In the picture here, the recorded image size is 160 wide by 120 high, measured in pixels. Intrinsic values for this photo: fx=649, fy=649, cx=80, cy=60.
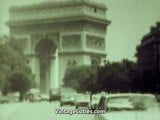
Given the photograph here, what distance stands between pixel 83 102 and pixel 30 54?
42cm

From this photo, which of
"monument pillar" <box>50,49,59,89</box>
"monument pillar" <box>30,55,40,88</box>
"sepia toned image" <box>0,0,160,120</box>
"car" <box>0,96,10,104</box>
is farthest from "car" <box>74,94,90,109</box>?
"car" <box>0,96,10,104</box>

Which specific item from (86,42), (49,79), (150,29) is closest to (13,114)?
(49,79)

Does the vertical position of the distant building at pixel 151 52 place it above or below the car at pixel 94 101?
above

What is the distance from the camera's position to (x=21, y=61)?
11.6 feet

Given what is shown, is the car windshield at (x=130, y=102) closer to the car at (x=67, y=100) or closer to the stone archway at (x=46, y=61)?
the car at (x=67, y=100)

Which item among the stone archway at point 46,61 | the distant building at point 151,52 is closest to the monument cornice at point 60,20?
the stone archway at point 46,61

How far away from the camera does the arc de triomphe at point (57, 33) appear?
11.4 ft

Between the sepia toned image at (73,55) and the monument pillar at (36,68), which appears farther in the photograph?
the monument pillar at (36,68)

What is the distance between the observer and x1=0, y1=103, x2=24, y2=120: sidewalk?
340 cm

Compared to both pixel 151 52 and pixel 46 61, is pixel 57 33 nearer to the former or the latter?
pixel 46 61

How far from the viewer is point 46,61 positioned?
3.51 m

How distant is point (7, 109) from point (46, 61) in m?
0.33

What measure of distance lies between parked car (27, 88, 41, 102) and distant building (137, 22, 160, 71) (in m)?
0.56

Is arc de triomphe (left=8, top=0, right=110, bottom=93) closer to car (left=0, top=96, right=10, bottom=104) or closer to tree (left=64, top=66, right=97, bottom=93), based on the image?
tree (left=64, top=66, right=97, bottom=93)
